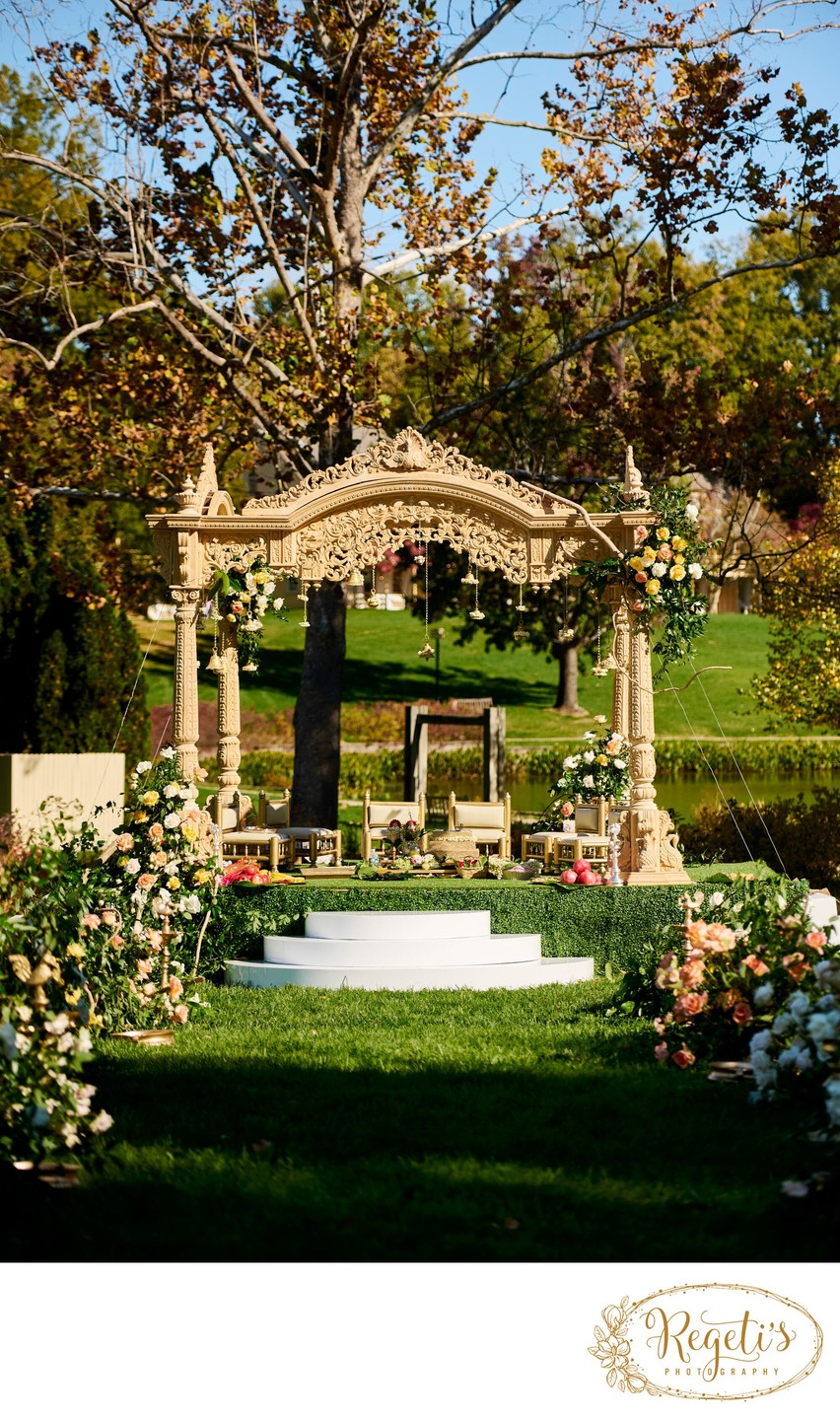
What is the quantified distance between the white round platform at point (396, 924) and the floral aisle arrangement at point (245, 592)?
2.43 metres

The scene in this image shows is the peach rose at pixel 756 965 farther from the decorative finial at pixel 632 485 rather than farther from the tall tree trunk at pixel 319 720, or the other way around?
the tall tree trunk at pixel 319 720

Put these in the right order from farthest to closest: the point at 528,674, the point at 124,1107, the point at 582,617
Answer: the point at 528,674 < the point at 582,617 < the point at 124,1107

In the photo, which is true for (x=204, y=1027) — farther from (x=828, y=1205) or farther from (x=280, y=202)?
(x=280, y=202)

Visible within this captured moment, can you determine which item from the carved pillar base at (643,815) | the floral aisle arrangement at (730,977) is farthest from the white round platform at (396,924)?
the floral aisle arrangement at (730,977)

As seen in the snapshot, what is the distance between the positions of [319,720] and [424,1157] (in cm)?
1033

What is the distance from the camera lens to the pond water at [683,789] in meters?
23.9

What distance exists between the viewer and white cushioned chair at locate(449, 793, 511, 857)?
528 inches

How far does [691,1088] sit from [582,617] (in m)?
20.1

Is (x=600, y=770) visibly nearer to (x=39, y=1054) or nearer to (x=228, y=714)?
(x=228, y=714)

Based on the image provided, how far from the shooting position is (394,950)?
10.5m

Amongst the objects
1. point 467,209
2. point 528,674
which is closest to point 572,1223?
point 467,209

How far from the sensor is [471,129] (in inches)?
672

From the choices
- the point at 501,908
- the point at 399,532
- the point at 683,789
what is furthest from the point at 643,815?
the point at 683,789

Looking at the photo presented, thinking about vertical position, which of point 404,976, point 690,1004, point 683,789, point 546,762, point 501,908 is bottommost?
point 404,976
